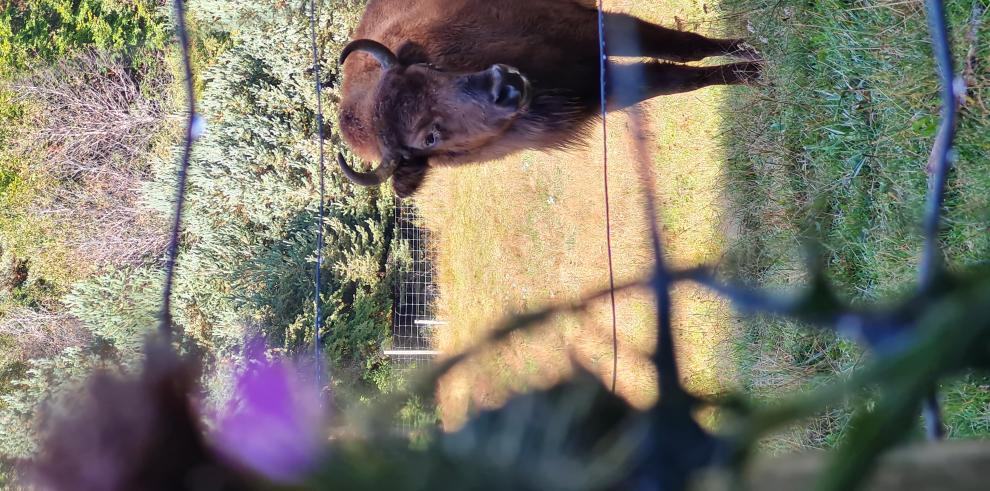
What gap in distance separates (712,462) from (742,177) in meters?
4.36

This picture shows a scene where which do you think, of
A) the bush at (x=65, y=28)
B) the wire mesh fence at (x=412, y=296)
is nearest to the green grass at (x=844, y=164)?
the wire mesh fence at (x=412, y=296)

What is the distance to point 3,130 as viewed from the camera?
1162cm

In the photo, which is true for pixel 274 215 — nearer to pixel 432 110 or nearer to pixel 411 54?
pixel 411 54

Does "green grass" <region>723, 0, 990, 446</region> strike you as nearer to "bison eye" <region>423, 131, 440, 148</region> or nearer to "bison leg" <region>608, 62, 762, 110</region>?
"bison leg" <region>608, 62, 762, 110</region>

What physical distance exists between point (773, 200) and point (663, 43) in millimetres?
1152

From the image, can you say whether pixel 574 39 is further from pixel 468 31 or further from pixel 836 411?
pixel 836 411

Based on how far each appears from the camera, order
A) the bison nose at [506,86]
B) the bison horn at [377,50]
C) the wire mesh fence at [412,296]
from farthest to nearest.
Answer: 1. the wire mesh fence at [412,296]
2. the bison horn at [377,50]
3. the bison nose at [506,86]

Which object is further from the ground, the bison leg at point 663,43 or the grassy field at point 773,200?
the bison leg at point 663,43

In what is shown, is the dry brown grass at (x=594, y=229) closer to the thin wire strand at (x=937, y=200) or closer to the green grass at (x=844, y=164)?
the green grass at (x=844, y=164)

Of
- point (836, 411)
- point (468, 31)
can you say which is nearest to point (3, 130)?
point (468, 31)

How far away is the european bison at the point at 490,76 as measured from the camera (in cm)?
382

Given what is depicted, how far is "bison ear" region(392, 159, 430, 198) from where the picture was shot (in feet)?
14.1

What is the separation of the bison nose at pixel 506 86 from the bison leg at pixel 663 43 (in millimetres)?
793

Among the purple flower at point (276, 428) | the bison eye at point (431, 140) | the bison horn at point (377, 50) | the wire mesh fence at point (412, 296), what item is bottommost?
the wire mesh fence at point (412, 296)
